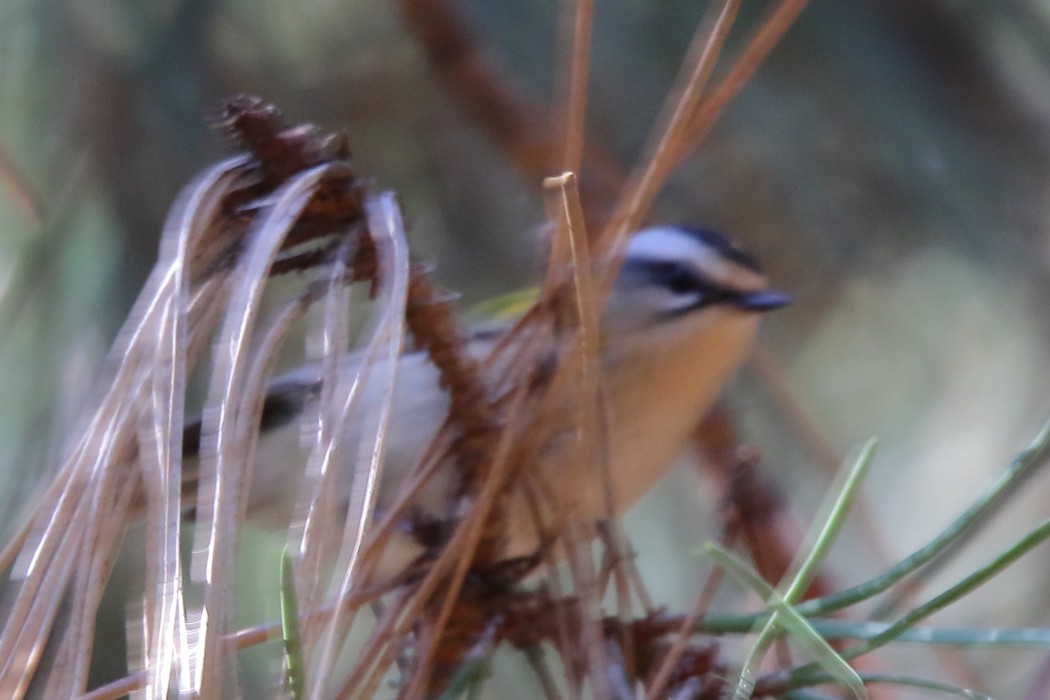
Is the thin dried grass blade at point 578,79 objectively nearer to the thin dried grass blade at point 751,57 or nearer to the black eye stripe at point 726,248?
the thin dried grass blade at point 751,57

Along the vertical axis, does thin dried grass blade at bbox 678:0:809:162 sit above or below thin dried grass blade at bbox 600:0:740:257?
above

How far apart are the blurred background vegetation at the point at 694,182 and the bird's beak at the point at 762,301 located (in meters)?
0.07

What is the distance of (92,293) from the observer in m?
0.74

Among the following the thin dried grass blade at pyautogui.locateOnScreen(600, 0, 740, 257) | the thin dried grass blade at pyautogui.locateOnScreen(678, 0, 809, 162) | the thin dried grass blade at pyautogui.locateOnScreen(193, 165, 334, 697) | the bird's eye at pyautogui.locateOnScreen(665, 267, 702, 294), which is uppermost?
the bird's eye at pyautogui.locateOnScreen(665, 267, 702, 294)

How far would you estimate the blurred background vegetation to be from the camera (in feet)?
2.48

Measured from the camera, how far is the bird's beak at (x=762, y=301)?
885 mm

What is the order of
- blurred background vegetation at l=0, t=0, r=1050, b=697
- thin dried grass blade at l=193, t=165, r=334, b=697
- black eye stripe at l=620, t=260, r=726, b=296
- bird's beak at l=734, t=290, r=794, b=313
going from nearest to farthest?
1. thin dried grass blade at l=193, t=165, r=334, b=697
2. blurred background vegetation at l=0, t=0, r=1050, b=697
3. bird's beak at l=734, t=290, r=794, b=313
4. black eye stripe at l=620, t=260, r=726, b=296

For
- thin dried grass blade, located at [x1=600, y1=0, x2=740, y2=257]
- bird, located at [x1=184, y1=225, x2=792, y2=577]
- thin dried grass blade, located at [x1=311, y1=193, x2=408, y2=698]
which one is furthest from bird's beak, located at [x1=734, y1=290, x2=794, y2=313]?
thin dried grass blade, located at [x1=311, y1=193, x2=408, y2=698]

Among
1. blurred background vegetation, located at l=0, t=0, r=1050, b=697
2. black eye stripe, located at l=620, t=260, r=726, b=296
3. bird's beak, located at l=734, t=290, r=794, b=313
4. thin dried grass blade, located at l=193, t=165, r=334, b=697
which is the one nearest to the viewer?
thin dried grass blade, located at l=193, t=165, r=334, b=697

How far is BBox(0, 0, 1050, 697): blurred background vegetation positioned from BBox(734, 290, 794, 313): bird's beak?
7 cm

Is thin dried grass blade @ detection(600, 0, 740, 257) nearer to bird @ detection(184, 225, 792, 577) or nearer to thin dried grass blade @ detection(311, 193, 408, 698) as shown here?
thin dried grass blade @ detection(311, 193, 408, 698)

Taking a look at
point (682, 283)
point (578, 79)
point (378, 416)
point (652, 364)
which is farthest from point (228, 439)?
point (682, 283)

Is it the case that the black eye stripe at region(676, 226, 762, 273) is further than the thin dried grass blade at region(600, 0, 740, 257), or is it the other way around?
the black eye stripe at region(676, 226, 762, 273)

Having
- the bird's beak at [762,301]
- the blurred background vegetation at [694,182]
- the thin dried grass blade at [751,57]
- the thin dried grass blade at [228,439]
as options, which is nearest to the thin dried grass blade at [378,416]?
the thin dried grass blade at [228,439]
